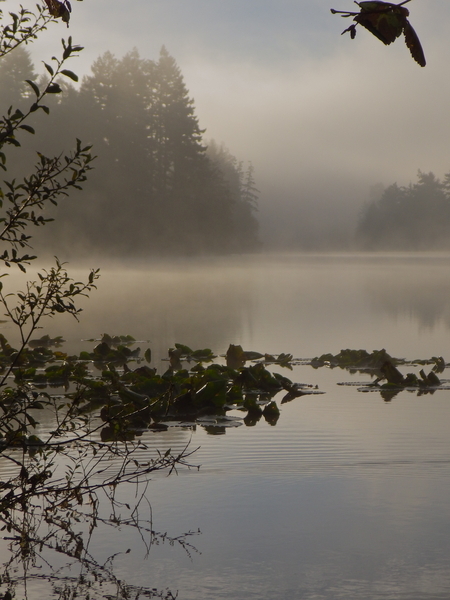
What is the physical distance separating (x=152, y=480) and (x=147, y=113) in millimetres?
55261

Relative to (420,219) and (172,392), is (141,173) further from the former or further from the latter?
(420,219)

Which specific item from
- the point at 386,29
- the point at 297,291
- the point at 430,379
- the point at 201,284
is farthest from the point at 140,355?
the point at 201,284

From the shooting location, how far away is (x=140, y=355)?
40.4ft

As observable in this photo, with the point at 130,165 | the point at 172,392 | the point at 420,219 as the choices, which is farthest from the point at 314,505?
the point at 420,219

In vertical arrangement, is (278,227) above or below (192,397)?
above

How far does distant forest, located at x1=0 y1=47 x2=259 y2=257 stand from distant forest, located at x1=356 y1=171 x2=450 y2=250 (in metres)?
48.2

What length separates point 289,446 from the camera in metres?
6.21

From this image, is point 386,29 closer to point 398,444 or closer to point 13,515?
point 13,515

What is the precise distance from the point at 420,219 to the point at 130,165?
58.9m

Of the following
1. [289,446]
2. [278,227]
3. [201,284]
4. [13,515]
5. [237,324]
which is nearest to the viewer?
[13,515]

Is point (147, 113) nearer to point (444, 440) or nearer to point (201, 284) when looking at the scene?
point (201, 284)

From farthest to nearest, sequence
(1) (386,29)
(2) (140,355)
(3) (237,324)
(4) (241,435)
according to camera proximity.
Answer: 1. (3) (237,324)
2. (2) (140,355)
3. (4) (241,435)
4. (1) (386,29)

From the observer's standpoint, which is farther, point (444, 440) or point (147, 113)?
point (147, 113)

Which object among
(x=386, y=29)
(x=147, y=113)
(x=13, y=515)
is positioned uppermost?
(x=147, y=113)
